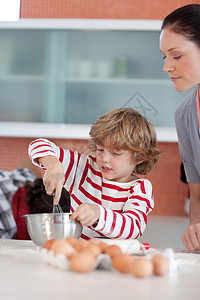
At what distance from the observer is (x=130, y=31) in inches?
110

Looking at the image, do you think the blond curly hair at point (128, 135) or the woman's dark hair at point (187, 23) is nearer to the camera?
the woman's dark hair at point (187, 23)

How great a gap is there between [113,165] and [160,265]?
713 mm

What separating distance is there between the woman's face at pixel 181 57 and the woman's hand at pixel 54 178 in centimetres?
50

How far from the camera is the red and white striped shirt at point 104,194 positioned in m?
1.20

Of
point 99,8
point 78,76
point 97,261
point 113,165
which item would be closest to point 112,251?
point 97,261

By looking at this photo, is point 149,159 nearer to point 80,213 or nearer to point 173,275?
point 80,213

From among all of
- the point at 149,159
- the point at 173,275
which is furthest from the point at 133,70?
the point at 173,275

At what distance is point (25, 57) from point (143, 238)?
144 cm

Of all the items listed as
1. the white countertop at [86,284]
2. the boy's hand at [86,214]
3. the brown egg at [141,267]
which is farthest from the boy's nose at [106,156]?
the brown egg at [141,267]

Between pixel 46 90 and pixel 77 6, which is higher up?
pixel 77 6

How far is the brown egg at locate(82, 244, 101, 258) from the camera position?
784mm

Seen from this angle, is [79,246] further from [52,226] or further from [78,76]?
[78,76]

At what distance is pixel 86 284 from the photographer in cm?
71

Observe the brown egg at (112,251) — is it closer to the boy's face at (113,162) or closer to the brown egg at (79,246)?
the brown egg at (79,246)
